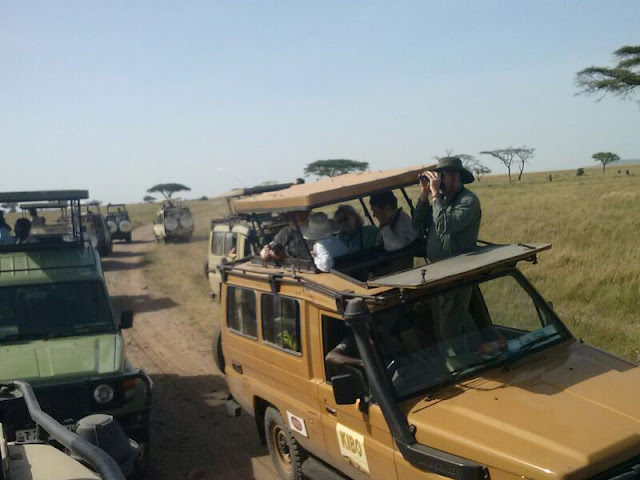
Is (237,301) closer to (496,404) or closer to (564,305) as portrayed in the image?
(496,404)

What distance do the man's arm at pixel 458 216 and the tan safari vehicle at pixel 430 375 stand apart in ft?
0.85

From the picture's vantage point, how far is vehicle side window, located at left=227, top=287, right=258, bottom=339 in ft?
20.6

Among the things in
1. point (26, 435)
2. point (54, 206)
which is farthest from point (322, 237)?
point (54, 206)

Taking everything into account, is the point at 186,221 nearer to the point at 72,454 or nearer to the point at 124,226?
the point at 124,226

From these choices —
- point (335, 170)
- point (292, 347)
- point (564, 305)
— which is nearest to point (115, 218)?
point (335, 170)

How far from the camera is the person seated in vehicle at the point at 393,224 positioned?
19.2 feet

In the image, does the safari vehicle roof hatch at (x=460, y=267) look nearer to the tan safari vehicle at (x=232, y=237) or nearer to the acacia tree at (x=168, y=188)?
the tan safari vehicle at (x=232, y=237)

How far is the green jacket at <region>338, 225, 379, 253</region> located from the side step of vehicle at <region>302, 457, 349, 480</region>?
6.08 feet

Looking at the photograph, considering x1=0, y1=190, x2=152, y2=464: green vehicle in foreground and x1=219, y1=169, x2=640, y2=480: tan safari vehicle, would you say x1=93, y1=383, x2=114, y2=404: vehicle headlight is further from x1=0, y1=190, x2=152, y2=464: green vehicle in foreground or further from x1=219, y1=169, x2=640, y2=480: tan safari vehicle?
x1=219, y1=169, x2=640, y2=480: tan safari vehicle

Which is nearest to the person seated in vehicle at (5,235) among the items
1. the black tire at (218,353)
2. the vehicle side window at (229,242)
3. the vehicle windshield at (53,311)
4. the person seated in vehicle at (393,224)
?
the vehicle windshield at (53,311)

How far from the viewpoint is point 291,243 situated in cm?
614

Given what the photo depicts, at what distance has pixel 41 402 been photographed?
5.89 m

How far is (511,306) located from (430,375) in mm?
1196

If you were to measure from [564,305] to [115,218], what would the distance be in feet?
91.7
